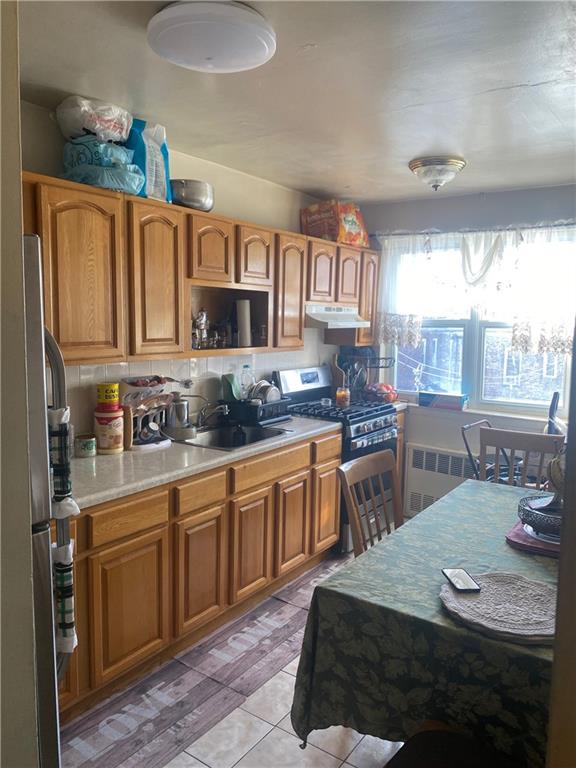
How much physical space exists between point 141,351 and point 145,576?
3.22ft

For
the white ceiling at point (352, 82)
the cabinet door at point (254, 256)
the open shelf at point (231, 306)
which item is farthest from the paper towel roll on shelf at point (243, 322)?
the white ceiling at point (352, 82)

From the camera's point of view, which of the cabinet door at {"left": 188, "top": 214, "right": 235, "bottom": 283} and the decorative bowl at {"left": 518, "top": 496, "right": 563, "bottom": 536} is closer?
the decorative bowl at {"left": 518, "top": 496, "right": 563, "bottom": 536}

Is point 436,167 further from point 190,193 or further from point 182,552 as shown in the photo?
point 182,552

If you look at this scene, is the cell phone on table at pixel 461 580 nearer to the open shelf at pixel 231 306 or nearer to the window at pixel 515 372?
the open shelf at pixel 231 306

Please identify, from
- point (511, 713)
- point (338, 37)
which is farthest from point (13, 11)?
point (511, 713)

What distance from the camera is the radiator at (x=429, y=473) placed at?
13.7 ft

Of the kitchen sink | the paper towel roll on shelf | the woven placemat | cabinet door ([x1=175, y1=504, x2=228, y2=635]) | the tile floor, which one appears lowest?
the tile floor

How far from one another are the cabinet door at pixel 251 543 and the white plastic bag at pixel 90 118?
1741 mm

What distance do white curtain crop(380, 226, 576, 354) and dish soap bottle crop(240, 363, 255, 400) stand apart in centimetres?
123

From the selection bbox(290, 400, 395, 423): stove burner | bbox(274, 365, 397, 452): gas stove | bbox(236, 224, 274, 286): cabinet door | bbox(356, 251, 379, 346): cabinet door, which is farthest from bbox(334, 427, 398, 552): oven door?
bbox(236, 224, 274, 286): cabinet door

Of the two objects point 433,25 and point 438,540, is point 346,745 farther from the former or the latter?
point 433,25

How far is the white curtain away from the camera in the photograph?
3650 millimetres

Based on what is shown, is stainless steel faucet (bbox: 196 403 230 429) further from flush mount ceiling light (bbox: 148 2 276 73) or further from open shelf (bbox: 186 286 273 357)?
flush mount ceiling light (bbox: 148 2 276 73)

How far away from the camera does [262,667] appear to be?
2.52 metres
